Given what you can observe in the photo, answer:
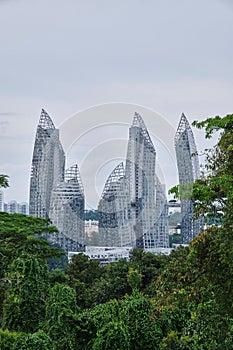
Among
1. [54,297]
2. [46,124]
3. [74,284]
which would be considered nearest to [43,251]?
[74,284]

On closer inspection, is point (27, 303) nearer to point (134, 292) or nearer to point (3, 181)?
point (134, 292)

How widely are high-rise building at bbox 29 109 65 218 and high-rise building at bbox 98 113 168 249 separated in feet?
7.63

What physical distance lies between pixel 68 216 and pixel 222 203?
15963 millimetres

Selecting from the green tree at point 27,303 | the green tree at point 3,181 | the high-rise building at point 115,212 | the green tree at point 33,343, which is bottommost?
the green tree at point 33,343

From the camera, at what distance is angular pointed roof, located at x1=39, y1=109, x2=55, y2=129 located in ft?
69.2

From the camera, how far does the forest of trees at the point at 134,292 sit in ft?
13.9

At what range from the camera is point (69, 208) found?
20.2 meters

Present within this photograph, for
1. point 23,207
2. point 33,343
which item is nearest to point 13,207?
point 23,207

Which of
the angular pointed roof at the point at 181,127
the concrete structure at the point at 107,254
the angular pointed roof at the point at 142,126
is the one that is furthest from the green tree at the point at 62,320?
the angular pointed roof at the point at 181,127

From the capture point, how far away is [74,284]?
1081 cm

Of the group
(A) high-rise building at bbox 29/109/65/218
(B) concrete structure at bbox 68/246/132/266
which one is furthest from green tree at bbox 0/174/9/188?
(A) high-rise building at bbox 29/109/65/218

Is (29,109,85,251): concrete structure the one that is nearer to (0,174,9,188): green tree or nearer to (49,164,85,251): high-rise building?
(49,164,85,251): high-rise building

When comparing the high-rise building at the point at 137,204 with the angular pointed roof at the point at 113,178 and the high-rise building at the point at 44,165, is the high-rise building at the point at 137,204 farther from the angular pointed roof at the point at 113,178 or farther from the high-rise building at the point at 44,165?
the high-rise building at the point at 44,165

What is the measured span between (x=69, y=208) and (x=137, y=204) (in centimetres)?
223
